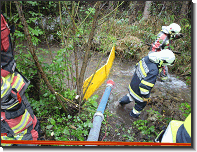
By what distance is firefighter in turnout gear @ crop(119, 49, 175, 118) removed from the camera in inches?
104

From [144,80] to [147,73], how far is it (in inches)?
6.5

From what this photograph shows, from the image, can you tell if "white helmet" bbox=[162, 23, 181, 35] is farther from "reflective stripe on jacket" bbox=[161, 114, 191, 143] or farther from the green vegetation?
"reflective stripe on jacket" bbox=[161, 114, 191, 143]

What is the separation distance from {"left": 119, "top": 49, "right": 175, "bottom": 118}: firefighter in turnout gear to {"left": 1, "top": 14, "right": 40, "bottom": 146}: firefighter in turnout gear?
6.66ft

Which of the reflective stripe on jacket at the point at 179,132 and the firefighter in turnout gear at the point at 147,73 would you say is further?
the firefighter in turnout gear at the point at 147,73

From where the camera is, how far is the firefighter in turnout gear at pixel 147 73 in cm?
265

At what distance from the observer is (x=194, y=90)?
1277 mm

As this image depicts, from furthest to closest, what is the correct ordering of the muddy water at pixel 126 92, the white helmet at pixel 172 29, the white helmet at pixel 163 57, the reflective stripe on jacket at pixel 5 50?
the white helmet at pixel 172 29 → the muddy water at pixel 126 92 → the white helmet at pixel 163 57 → the reflective stripe on jacket at pixel 5 50

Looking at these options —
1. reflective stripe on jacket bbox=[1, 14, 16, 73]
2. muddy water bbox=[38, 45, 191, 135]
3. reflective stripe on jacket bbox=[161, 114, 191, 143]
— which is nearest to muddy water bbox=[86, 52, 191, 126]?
muddy water bbox=[38, 45, 191, 135]

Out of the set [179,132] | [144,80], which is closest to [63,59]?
[144,80]

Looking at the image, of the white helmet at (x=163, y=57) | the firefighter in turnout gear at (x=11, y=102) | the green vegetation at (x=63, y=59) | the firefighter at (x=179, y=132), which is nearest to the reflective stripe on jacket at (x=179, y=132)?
the firefighter at (x=179, y=132)

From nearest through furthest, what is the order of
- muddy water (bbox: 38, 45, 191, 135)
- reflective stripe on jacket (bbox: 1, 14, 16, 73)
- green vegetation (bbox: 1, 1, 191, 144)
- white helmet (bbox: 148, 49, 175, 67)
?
1. reflective stripe on jacket (bbox: 1, 14, 16, 73)
2. green vegetation (bbox: 1, 1, 191, 144)
3. white helmet (bbox: 148, 49, 175, 67)
4. muddy water (bbox: 38, 45, 191, 135)

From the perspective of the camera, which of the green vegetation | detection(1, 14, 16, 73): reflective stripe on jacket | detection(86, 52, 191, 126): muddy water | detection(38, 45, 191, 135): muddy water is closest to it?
detection(1, 14, 16, 73): reflective stripe on jacket

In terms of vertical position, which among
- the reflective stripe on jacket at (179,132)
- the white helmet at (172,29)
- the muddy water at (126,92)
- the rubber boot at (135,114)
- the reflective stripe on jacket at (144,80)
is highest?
the white helmet at (172,29)

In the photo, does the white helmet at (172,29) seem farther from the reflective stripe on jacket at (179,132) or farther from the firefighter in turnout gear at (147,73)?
the reflective stripe on jacket at (179,132)
